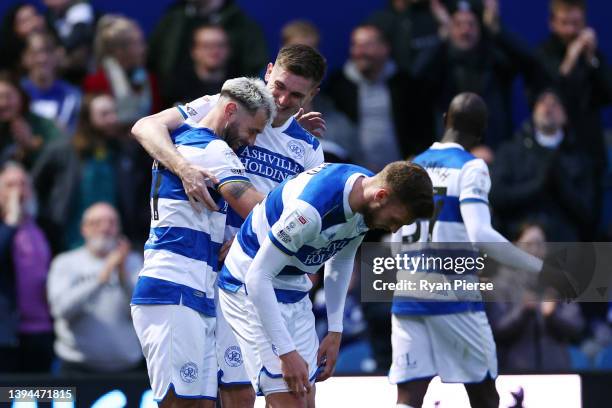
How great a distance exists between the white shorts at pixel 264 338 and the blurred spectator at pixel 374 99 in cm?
477

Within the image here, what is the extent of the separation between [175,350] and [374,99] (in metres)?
5.15

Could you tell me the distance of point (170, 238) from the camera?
255 inches

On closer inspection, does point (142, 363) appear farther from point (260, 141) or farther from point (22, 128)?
point (260, 141)

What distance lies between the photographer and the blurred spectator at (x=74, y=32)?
37.6 ft

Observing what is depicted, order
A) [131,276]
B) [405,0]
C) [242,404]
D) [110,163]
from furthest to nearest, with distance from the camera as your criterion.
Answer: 1. [405,0]
2. [110,163]
3. [131,276]
4. [242,404]

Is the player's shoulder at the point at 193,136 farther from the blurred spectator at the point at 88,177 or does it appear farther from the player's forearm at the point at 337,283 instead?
the blurred spectator at the point at 88,177

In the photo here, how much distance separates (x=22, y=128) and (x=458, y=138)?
4.37m

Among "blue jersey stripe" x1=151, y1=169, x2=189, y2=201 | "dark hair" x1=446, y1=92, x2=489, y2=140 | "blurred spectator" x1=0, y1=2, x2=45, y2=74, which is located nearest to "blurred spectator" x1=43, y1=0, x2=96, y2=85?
"blurred spectator" x1=0, y1=2, x2=45, y2=74

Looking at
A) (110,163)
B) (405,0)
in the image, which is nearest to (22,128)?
(110,163)

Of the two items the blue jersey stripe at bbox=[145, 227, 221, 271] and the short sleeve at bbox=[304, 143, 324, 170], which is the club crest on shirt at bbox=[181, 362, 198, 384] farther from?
the short sleeve at bbox=[304, 143, 324, 170]

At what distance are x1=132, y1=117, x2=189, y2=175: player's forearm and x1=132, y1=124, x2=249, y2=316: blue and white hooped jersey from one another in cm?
8

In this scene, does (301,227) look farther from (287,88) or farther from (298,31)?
(298,31)

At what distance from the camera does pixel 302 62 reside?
6.75 m

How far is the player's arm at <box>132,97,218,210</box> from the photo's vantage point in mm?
6344
